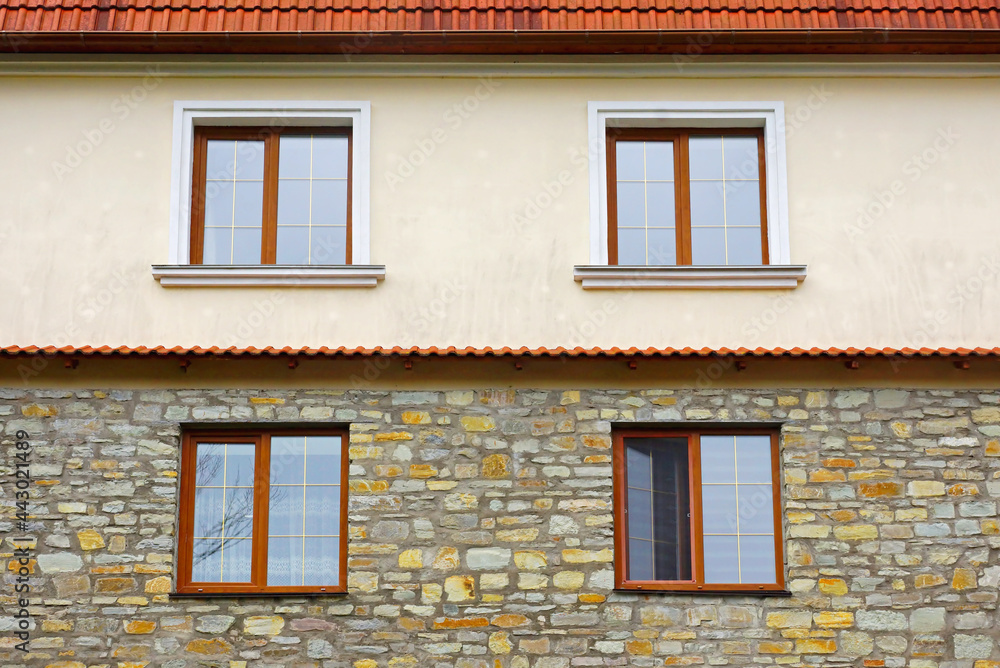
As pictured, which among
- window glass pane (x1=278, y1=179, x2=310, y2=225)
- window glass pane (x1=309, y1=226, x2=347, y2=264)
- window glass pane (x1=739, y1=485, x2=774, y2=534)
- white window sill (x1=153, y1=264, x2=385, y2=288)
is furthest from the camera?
window glass pane (x1=278, y1=179, x2=310, y2=225)

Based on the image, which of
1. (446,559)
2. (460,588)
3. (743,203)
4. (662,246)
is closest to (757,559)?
(460,588)

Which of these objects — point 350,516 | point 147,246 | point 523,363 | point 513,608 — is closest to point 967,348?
point 523,363

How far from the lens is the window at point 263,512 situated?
403 inches

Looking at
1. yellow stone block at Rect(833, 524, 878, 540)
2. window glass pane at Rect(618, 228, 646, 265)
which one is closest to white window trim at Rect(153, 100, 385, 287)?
window glass pane at Rect(618, 228, 646, 265)

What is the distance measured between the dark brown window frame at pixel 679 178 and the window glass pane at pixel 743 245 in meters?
0.05

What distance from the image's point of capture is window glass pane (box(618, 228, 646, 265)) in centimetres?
1137

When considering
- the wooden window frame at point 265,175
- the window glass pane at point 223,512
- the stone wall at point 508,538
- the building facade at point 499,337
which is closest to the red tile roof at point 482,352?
the building facade at point 499,337

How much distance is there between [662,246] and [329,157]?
3145 mm

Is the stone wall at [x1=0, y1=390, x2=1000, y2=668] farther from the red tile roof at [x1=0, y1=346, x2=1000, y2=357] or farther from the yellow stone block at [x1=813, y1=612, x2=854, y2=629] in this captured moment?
the red tile roof at [x1=0, y1=346, x2=1000, y2=357]

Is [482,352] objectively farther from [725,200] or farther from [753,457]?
[725,200]

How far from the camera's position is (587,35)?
11375 mm

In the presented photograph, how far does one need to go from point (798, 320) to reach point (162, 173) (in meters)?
5.78

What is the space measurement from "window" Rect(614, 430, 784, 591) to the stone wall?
0.18 metres

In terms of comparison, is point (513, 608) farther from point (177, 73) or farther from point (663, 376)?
point (177, 73)
